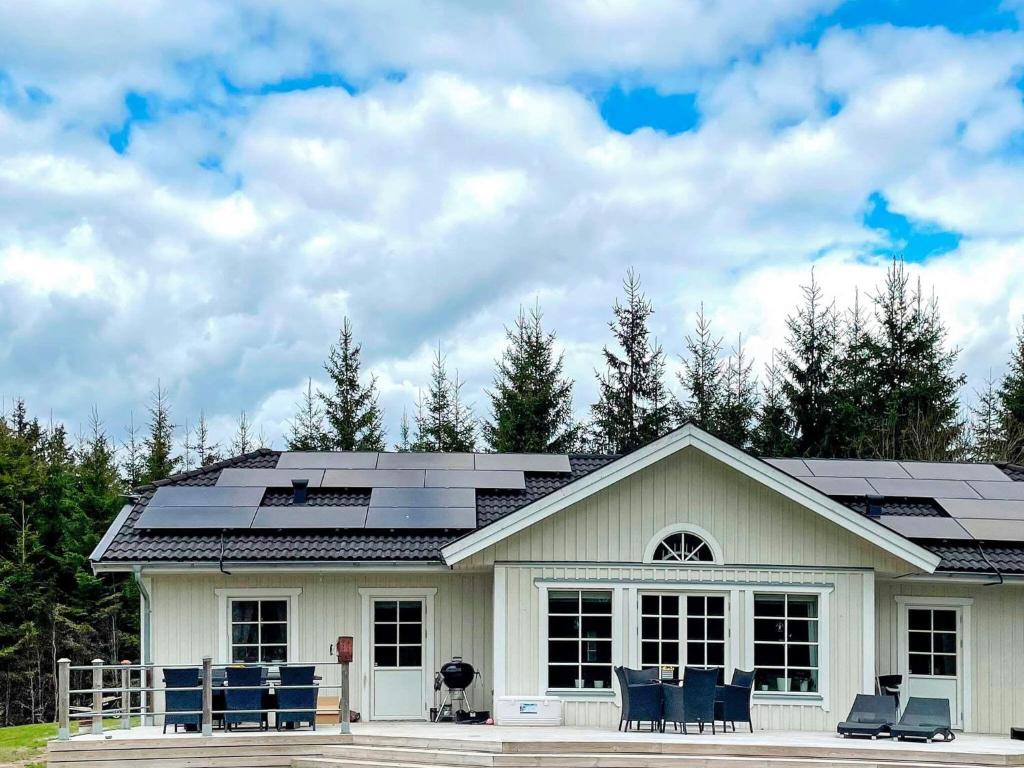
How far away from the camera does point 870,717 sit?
50.3 ft

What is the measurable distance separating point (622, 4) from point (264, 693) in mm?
9973

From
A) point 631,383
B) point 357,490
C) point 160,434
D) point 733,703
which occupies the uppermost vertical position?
point 631,383

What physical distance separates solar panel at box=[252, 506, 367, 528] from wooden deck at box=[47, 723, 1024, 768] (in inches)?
134

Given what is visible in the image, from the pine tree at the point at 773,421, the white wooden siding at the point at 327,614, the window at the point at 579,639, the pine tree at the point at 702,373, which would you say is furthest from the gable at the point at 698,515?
the pine tree at the point at 702,373

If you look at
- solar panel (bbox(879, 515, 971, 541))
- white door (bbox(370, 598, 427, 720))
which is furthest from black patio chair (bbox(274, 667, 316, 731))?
solar panel (bbox(879, 515, 971, 541))

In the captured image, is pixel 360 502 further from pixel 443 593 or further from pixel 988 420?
pixel 988 420

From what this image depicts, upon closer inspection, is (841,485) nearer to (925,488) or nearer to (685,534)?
(925,488)

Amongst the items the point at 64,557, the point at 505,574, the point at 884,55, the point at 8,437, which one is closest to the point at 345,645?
the point at 505,574

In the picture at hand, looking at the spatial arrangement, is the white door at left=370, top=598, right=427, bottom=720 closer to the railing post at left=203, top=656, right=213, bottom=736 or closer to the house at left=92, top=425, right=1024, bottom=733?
the house at left=92, top=425, right=1024, bottom=733

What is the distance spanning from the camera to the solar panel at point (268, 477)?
18.7m

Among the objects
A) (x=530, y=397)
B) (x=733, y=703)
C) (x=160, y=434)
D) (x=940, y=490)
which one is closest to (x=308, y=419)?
(x=160, y=434)

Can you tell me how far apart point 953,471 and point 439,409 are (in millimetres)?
18865

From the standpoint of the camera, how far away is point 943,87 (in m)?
19.0

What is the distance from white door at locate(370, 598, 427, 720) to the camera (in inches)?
666
